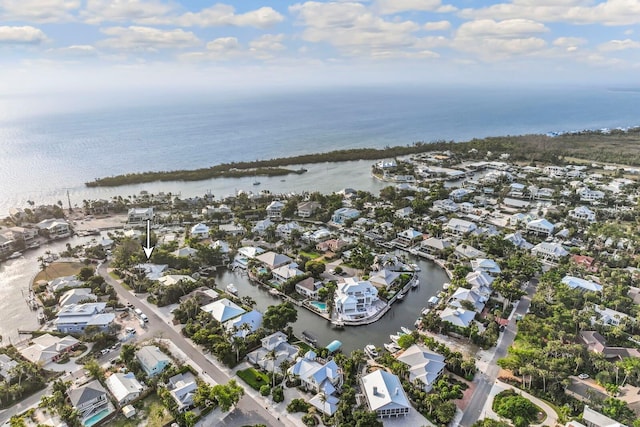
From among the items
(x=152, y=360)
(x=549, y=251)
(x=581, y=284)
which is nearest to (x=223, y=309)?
(x=152, y=360)

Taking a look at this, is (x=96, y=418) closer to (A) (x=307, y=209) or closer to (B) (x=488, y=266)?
(B) (x=488, y=266)

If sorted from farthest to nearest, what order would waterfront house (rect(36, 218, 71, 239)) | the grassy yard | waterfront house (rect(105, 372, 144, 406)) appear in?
waterfront house (rect(36, 218, 71, 239)) < the grassy yard < waterfront house (rect(105, 372, 144, 406))

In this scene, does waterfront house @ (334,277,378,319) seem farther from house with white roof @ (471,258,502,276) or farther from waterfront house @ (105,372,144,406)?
waterfront house @ (105,372,144,406)

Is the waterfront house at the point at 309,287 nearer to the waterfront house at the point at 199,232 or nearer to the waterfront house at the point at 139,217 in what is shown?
the waterfront house at the point at 199,232

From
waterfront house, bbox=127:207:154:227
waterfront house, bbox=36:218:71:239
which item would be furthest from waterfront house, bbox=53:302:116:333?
waterfront house, bbox=127:207:154:227

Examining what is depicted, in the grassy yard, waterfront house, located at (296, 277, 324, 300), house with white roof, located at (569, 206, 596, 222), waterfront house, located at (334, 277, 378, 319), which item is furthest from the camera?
house with white roof, located at (569, 206, 596, 222)

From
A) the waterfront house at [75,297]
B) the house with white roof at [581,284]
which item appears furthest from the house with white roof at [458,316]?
the waterfront house at [75,297]
